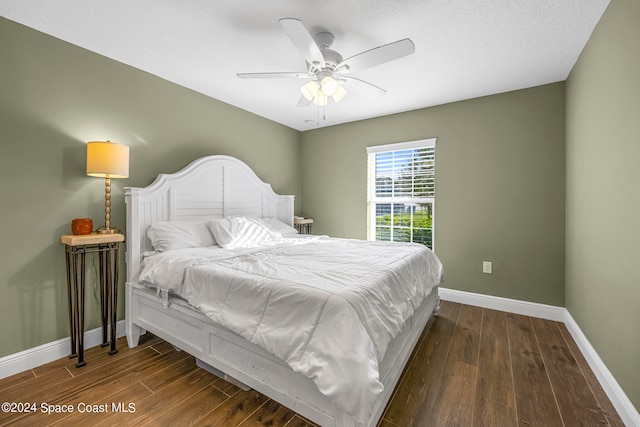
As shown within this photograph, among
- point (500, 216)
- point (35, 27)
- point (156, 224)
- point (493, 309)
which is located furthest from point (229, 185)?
point (493, 309)

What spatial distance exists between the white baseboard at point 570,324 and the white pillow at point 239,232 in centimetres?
230

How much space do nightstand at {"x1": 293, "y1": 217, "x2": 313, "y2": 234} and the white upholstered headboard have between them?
16 centimetres

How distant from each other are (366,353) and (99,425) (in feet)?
Result: 4.87

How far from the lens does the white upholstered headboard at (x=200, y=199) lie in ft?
7.85

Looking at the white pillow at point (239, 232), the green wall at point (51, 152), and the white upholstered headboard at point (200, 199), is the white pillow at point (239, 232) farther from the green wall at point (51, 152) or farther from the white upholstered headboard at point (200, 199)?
the green wall at point (51, 152)

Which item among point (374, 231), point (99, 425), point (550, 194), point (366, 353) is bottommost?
point (99, 425)

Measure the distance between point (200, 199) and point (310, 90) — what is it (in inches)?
64.2

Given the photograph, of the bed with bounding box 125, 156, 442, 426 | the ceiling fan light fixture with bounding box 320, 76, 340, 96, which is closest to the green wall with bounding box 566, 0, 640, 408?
the bed with bounding box 125, 156, 442, 426

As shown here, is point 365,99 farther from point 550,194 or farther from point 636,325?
point 636,325

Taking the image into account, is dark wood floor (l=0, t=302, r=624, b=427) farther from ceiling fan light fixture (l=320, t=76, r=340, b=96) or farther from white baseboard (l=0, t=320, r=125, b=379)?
ceiling fan light fixture (l=320, t=76, r=340, b=96)

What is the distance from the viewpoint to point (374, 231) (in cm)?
411

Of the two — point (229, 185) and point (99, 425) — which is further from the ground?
point (229, 185)

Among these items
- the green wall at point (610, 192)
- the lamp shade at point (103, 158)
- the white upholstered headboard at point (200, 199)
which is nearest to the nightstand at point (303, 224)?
the white upholstered headboard at point (200, 199)

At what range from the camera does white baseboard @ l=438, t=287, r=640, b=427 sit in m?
1.50
